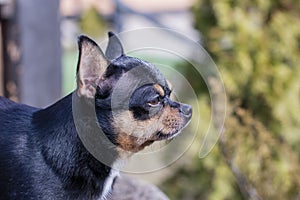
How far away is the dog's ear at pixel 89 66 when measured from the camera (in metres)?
2.27

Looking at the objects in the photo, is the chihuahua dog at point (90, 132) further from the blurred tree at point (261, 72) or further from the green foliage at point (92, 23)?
the green foliage at point (92, 23)

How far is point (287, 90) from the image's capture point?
4.34 meters

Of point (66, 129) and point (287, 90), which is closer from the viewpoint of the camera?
point (66, 129)

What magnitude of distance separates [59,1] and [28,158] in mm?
1750

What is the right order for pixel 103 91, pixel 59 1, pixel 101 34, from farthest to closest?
pixel 101 34 → pixel 59 1 → pixel 103 91

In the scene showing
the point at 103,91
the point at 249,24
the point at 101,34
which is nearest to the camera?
the point at 103,91

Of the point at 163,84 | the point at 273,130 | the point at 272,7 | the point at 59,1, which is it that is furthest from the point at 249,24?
the point at 163,84

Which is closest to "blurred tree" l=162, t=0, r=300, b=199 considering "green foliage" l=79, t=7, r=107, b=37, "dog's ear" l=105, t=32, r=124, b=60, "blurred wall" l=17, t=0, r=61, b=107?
"blurred wall" l=17, t=0, r=61, b=107

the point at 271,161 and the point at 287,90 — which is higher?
the point at 287,90

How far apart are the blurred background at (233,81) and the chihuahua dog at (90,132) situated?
1.27m

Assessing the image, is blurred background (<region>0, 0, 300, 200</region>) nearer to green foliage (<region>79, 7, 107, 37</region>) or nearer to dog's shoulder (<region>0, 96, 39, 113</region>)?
dog's shoulder (<region>0, 96, 39, 113</region>)

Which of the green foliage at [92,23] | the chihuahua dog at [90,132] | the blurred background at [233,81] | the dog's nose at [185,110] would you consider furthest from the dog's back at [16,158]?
the green foliage at [92,23]

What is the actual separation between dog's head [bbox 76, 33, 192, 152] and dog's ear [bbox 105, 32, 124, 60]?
0.41 ft

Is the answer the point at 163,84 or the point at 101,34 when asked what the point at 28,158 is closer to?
the point at 163,84
